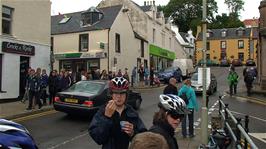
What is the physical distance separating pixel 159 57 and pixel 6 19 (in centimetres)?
3460

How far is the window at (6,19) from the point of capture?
21.2 meters

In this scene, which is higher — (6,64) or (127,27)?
(127,27)

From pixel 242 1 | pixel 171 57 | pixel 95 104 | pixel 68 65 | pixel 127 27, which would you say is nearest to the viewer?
pixel 95 104

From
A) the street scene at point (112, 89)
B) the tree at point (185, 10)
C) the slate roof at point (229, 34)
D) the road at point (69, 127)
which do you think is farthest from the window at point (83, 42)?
the slate roof at point (229, 34)

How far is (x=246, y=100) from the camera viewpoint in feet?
78.8

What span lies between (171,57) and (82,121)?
4774 cm

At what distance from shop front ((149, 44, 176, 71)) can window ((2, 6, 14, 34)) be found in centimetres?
2871

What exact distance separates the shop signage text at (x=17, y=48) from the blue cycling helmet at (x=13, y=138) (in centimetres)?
1760

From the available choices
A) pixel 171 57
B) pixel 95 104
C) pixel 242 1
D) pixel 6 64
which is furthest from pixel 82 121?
pixel 242 1

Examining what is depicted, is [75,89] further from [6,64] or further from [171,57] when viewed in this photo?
[171,57]

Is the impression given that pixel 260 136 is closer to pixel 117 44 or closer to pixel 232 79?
pixel 232 79

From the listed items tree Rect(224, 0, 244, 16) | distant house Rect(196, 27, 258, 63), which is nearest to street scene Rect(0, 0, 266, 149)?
distant house Rect(196, 27, 258, 63)

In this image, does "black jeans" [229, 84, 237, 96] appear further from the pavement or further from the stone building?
the stone building

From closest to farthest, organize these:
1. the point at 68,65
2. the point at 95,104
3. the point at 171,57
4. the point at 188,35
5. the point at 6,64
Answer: the point at 95,104 < the point at 6,64 < the point at 68,65 < the point at 171,57 < the point at 188,35
